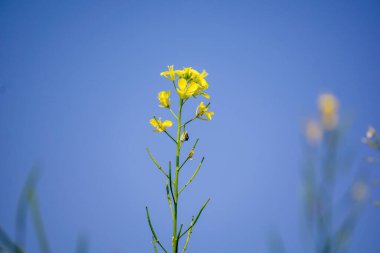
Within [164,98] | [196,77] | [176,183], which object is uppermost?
[196,77]

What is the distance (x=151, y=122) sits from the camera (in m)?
2.30

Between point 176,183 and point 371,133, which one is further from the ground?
point 371,133

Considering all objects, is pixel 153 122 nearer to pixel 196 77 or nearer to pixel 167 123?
pixel 167 123

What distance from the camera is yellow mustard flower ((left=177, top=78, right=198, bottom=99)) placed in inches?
87.4

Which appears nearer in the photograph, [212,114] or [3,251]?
[3,251]

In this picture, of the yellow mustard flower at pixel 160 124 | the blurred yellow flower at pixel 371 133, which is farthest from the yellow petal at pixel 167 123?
the blurred yellow flower at pixel 371 133

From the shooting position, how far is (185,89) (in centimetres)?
225

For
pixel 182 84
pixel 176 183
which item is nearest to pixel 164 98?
pixel 182 84

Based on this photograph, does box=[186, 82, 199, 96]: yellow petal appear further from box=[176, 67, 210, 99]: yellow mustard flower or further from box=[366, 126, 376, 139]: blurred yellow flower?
box=[366, 126, 376, 139]: blurred yellow flower

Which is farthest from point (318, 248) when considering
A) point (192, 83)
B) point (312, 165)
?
point (192, 83)

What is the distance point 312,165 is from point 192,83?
1.38 m

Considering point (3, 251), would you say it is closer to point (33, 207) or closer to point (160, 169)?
point (33, 207)

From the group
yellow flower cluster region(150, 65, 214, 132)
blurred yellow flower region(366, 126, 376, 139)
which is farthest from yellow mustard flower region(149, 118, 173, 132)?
blurred yellow flower region(366, 126, 376, 139)

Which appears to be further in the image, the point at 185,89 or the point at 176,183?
the point at 185,89
